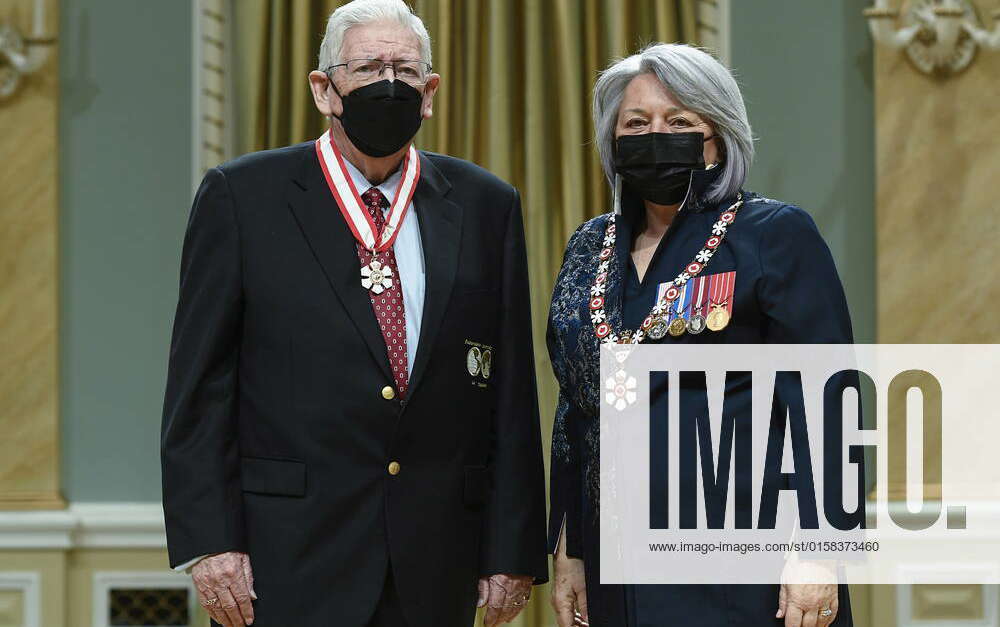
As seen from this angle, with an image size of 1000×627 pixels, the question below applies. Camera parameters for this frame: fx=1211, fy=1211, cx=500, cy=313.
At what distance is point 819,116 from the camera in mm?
3922

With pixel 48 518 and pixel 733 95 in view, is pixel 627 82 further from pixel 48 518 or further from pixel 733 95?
pixel 48 518

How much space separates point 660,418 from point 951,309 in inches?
76.3

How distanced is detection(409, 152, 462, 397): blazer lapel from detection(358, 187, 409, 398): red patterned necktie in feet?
0.09

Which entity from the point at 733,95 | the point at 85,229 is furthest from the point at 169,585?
the point at 733,95

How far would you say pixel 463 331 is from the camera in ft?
8.07

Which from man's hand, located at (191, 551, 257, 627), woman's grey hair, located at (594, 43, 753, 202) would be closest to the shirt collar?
woman's grey hair, located at (594, 43, 753, 202)

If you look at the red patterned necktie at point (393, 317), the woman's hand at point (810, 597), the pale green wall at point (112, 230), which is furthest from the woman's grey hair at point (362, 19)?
the pale green wall at point (112, 230)

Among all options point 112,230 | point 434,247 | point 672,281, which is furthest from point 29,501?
point 672,281

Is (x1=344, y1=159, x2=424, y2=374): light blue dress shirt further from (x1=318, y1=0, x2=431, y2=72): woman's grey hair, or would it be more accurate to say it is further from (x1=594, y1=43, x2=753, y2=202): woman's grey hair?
(x1=594, y1=43, x2=753, y2=202): woman's grey hair

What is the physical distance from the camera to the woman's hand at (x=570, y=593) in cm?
252

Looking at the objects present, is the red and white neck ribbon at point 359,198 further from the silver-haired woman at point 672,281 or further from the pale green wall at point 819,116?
the pale green wall at point 819,116

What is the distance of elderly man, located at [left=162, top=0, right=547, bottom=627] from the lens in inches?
92.6

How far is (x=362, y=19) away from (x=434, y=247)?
18.9 inches

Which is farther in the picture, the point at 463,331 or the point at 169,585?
the point at 169,585
